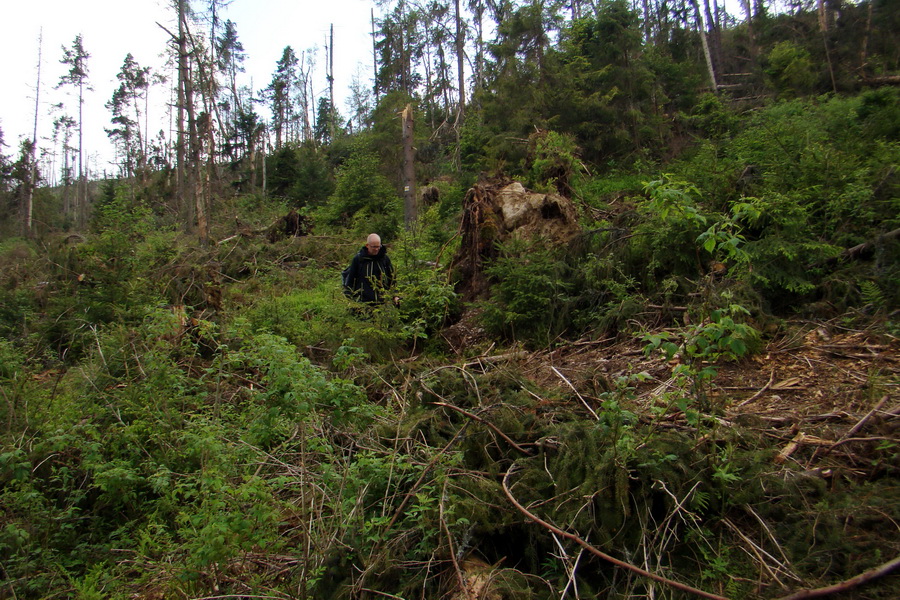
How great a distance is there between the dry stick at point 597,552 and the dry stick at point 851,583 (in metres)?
0.30

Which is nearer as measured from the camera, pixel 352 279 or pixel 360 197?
pixel 352 279

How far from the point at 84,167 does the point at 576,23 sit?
41.5 meters

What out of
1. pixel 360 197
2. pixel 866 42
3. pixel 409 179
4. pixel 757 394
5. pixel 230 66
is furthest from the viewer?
pixel 230 66

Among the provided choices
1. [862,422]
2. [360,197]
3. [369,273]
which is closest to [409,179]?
[360,197]

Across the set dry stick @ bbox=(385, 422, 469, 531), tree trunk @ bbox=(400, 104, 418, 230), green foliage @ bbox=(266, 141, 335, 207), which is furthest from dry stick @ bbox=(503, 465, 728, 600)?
green foliage @ bbox=(266, 141, 335, 207)

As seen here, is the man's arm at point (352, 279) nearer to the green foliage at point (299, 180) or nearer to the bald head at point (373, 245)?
the bald head at point (373, 245)

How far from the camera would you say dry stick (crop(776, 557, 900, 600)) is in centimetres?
208

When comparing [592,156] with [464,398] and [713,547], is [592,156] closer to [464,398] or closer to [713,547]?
[464,398]

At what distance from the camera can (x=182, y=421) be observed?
436 cm

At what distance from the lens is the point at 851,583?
6.81ft

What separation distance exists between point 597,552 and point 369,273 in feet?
19.0

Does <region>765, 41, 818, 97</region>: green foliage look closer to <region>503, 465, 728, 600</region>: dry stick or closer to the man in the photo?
the man

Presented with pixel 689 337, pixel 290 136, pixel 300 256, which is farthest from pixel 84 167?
pixel 689 337

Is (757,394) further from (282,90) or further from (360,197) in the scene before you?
(282,90)
